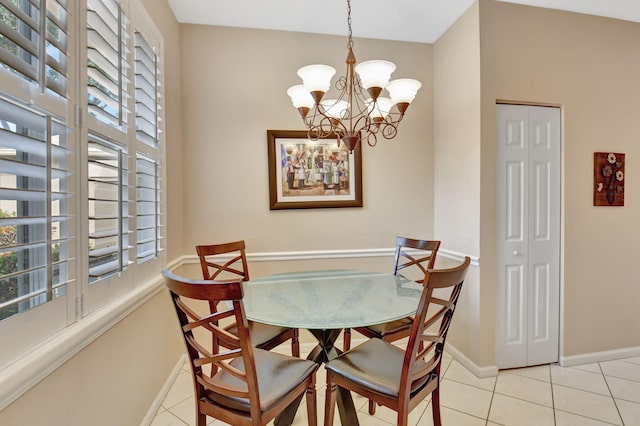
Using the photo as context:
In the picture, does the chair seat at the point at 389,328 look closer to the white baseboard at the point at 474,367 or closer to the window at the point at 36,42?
the white baseboard at the point at 474,367

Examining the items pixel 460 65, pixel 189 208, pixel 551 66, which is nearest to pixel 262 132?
pixel 189 208

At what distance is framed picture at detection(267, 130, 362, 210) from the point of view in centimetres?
277

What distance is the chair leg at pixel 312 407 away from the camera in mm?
1483

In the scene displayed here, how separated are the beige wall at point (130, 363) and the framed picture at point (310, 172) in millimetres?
780

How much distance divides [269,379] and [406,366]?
600mm

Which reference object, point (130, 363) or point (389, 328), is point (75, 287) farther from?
point (389, 328)

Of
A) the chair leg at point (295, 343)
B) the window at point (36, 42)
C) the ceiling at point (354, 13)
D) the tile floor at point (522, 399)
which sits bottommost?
the tile floor at point (522, 399)

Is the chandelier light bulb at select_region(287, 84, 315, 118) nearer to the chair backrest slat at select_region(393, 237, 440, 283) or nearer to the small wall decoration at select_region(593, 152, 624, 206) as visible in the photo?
the chair backrest slat at select_region(393, 237, 440, 283)

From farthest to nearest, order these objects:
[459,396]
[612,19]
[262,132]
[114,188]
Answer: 1. [262,132]
2. [612,19]
3. [459,396]
4. [114,188]

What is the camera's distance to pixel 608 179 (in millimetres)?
2582

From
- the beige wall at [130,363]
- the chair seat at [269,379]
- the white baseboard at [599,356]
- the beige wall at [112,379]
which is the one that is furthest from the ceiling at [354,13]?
the white baseboard at [599,356]

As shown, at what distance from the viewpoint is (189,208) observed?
267cm

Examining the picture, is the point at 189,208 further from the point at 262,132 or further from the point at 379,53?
the point at 379,53

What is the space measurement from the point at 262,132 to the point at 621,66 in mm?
3005
